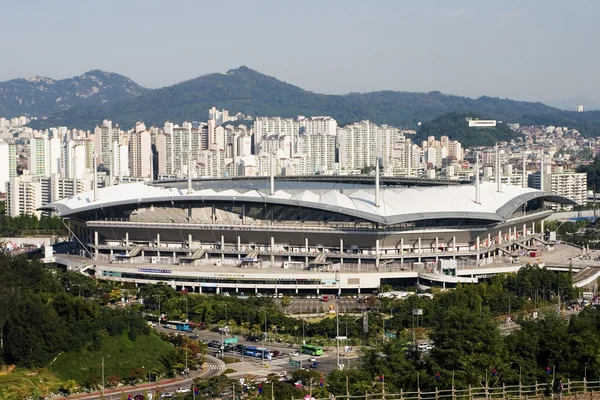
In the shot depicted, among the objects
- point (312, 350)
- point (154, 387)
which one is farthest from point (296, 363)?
point (154, 387)

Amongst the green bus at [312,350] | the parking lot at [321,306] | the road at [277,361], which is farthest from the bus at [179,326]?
the green bus at [312,350]

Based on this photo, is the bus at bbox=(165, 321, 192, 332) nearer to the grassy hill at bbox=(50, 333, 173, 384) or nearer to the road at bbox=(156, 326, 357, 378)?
the road at bbox=(156, 326, 357, 378)

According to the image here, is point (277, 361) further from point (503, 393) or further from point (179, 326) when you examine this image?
point (503, 393)

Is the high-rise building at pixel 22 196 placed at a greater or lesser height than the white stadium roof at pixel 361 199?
lesser

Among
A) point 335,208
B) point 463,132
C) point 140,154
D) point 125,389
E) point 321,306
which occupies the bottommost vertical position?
point 125,389

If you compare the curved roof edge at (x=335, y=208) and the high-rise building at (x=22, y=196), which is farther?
the high-rise building at (x=22, y=196)

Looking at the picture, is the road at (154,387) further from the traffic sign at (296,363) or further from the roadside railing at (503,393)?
the roadside railing at (503,393)

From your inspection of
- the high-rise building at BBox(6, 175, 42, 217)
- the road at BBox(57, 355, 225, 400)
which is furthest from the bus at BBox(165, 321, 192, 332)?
the high-rise building at BBox(6, 175, 42, 217)

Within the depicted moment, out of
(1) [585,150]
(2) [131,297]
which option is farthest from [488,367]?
(1) [585,150]
